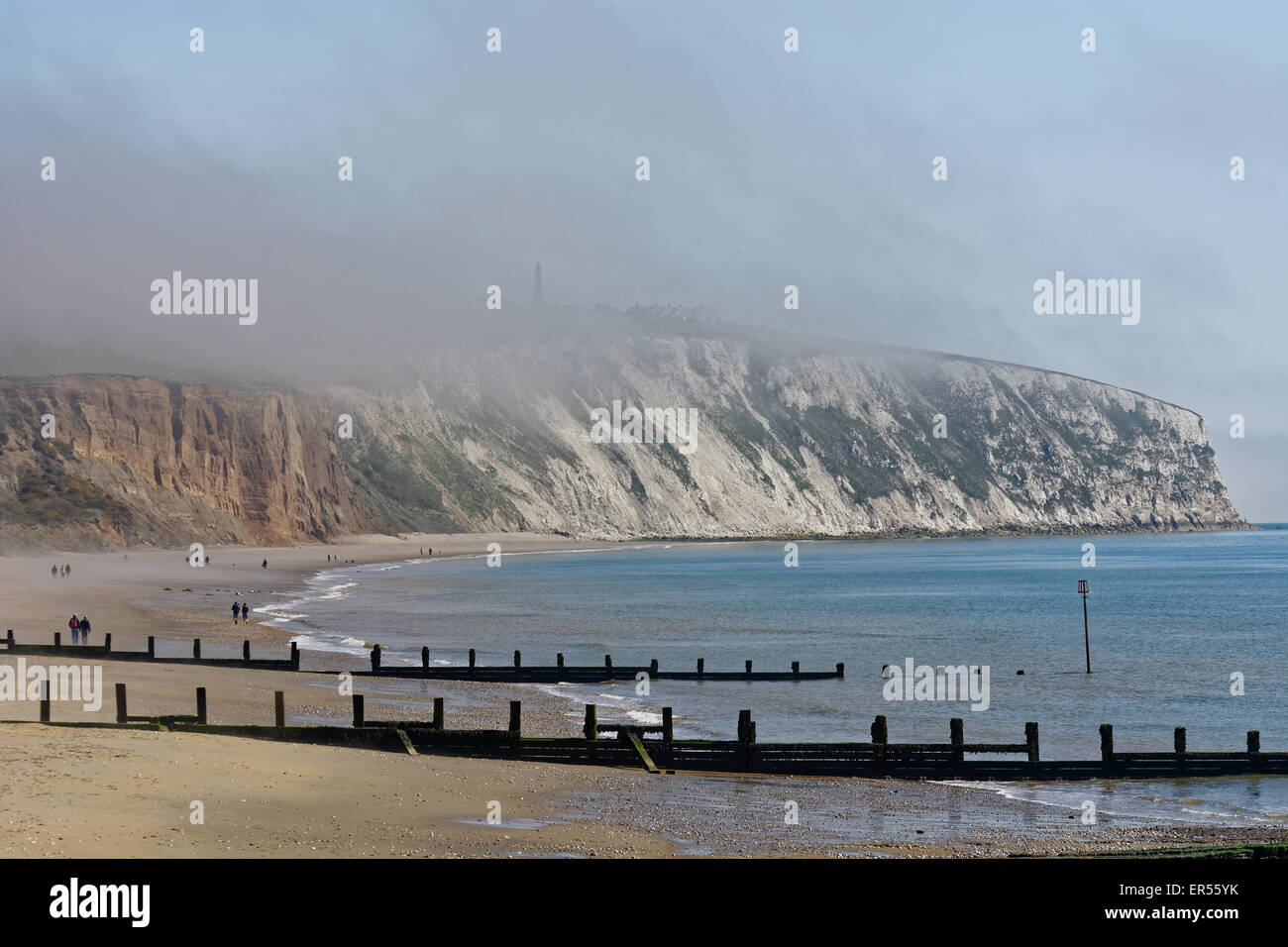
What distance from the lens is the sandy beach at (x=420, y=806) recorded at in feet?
46.7

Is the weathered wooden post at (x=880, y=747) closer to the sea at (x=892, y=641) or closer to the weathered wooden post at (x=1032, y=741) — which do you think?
the sea at (x=892, y=641)

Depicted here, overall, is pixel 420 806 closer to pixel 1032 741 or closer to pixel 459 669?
pixel 1032 741

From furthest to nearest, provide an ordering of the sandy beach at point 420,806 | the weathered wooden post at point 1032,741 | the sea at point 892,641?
the sea at point 892,641
the weathered wooden post at point 1032,741
the sandy beach at point 420,806

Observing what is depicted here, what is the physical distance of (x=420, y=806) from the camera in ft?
58.0

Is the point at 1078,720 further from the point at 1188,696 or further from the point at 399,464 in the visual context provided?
the point at 399,464

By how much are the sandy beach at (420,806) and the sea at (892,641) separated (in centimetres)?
348

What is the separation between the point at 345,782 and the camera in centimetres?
1891

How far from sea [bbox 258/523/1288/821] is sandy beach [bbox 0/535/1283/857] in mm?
3480

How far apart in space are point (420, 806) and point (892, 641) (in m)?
41.4

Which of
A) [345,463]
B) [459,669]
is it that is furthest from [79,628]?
[345,463]

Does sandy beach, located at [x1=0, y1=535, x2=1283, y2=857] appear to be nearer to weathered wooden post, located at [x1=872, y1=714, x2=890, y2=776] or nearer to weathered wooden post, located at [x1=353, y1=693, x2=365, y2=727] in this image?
weathered wooden post, located at [x1=872, y1=714, x2=890, y2=776]

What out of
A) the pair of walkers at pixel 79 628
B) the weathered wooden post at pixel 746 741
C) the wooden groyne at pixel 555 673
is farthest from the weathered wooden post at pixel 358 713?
the pair of walkers at pixel 79 628
